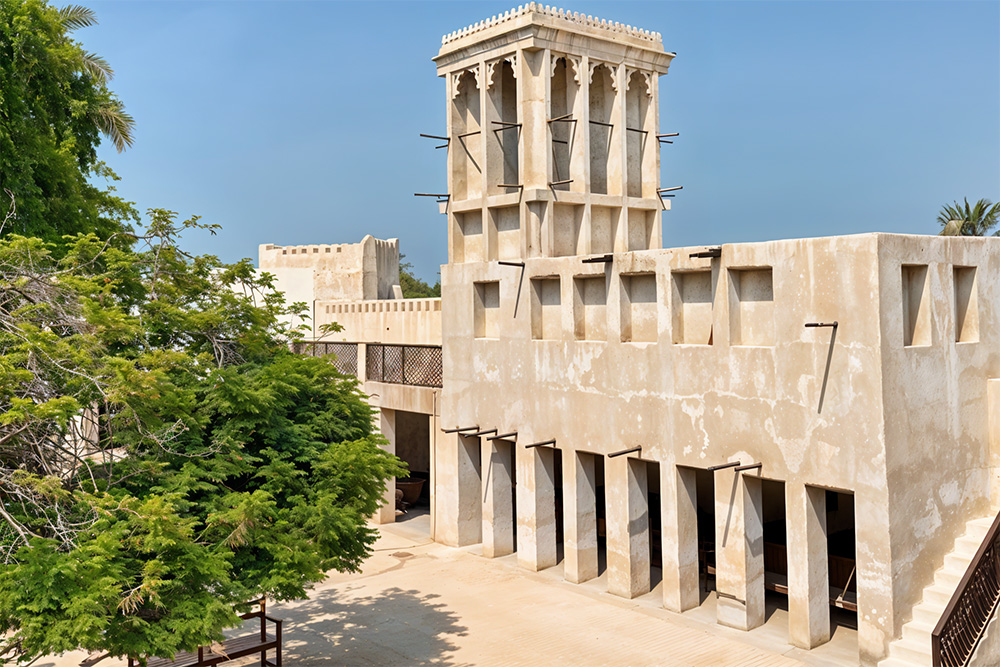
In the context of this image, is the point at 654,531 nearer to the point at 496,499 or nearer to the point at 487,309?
the point at 496,499

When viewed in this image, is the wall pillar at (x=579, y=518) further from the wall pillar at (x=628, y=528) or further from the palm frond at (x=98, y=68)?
the palm frond at (x=98, y=68)

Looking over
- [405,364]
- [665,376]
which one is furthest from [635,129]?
[405,364]

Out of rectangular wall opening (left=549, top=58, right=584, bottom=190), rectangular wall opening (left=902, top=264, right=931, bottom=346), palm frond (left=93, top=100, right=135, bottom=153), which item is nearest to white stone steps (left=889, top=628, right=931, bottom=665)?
rectangular wall opening (left=902, top=264, right=931, bottom=346)

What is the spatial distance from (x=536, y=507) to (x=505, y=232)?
21.1ft

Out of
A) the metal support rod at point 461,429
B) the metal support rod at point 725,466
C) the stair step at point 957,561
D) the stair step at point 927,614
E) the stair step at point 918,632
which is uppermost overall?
the metal support rod at point 461,429

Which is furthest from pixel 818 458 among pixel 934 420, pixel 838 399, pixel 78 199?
pixel 78 199

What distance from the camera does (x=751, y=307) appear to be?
51.9 ft

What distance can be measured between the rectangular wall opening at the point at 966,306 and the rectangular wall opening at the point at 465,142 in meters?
10.9

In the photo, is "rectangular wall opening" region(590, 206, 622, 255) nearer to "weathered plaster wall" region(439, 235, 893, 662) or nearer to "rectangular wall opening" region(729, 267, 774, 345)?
"weathered plaster wall" region(439, 235, 893, 662)

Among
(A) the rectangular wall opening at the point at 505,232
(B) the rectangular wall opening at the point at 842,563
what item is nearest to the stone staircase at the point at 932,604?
(B) the rectangular wall opening at the point at 842,563

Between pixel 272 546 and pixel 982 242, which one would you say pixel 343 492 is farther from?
pixel 982 242

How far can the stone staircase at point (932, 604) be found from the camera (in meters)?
13.5

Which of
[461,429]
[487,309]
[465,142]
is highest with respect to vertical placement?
[465,142]

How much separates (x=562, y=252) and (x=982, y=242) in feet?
29.0
